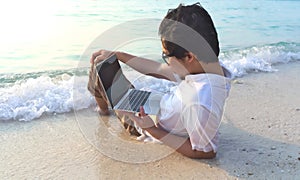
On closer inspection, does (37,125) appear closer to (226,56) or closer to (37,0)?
(226,56)

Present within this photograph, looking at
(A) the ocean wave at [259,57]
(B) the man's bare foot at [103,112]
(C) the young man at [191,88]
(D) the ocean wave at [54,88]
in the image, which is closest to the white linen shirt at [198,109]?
(C) the young man at [191,88]

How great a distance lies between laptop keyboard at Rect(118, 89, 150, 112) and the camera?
2.20m

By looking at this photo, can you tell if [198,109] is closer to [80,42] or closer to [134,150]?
[134,150]

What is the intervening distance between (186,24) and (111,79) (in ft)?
2.00

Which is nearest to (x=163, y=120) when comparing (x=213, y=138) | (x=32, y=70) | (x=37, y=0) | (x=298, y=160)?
(x=213, y=138)

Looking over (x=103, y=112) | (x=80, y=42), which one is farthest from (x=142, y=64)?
(x=80, y=42)

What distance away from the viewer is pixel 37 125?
273 centimetres

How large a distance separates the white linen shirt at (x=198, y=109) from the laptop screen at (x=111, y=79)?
292 millimetres

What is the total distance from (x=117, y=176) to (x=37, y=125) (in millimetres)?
928

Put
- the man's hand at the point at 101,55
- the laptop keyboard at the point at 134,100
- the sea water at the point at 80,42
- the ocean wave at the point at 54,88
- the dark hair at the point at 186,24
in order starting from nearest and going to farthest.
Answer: the dark hair at the point at 186,24
the laptop keyboard at the point at 134,100
the man's hand at the point at 101,55
the ocean wave at the point at 54,88
the sea water at the point at 80,42

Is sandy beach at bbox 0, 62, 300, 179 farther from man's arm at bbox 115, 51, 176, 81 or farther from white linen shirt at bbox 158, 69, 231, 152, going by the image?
man's arm at bbox 115, 51, 176, 81

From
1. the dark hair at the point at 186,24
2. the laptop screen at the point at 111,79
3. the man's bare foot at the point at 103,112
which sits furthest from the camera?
the man's bare foot at the point at 103,112

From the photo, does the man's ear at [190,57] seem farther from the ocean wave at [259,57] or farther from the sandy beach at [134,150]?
the ocean wave at [259,57]

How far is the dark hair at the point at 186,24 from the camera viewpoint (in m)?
2.04
